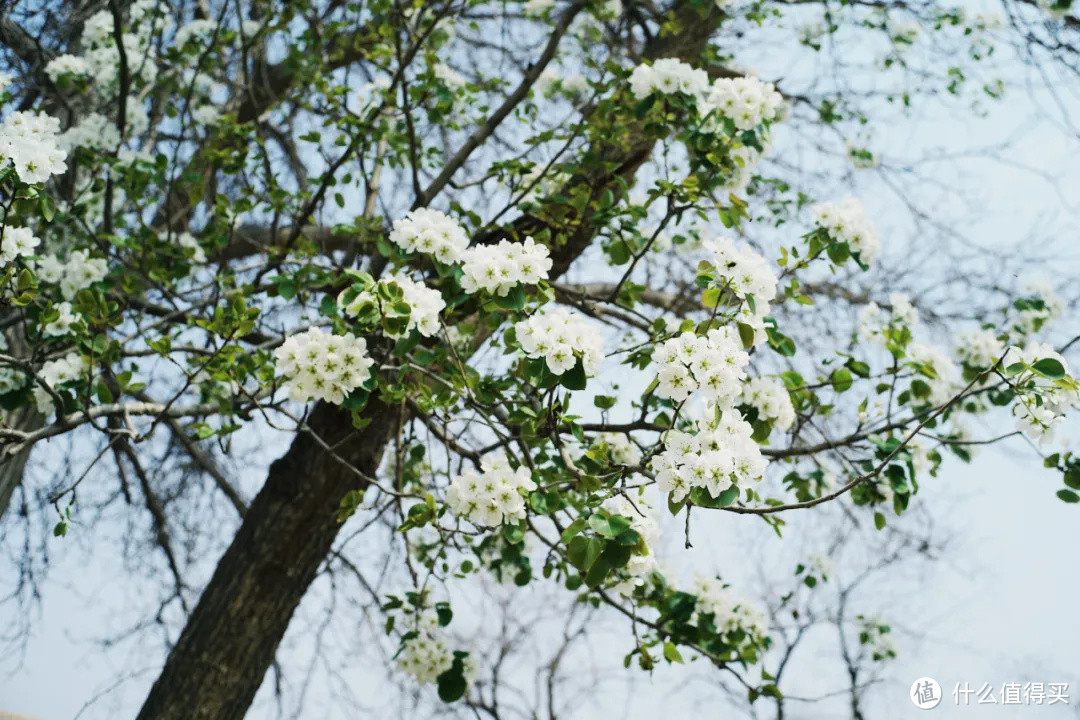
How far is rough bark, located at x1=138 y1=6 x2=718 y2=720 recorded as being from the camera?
2.68 metres

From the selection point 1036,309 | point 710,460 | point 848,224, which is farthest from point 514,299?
point 1036,309

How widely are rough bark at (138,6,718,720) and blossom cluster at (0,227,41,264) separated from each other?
98cm

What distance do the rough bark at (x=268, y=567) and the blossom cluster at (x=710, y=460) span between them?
1.20 metres

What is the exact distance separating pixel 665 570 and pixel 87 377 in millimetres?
1734

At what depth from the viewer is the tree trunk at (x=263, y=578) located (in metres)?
2.68

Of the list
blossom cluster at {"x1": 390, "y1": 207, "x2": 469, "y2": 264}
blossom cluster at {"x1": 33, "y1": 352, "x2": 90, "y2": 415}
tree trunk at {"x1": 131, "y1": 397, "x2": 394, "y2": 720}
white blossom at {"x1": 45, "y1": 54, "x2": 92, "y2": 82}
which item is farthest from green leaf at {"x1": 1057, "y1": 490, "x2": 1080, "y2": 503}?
white blossom at {"x1": 45, "y1": 54, "x2": 92, "y2": 82}

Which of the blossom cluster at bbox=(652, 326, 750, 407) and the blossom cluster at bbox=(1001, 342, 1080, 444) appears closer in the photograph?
the blossom cluster at bbox=(652, 326, 750, 407)

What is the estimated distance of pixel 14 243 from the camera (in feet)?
6.42

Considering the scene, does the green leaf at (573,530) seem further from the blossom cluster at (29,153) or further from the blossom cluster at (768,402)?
the blossom cluster at (29,153)

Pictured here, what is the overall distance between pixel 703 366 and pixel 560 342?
0.26 meters

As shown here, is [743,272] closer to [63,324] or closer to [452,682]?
[452,682]

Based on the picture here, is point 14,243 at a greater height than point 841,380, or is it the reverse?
point 841,380

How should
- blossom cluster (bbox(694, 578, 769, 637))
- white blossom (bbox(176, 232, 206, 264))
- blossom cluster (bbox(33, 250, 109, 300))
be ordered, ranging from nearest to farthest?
blossom cluster (bbox(694, 578, 769, 637))
blossom cluster (bbox(33, 250, 109, 300))
white blossom (bbox(176, 232, 206, 264))

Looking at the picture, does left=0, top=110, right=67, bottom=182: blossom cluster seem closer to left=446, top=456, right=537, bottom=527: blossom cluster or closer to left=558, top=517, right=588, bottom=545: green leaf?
left=446, top=456, right=537, bottom=527: blossom cluster
